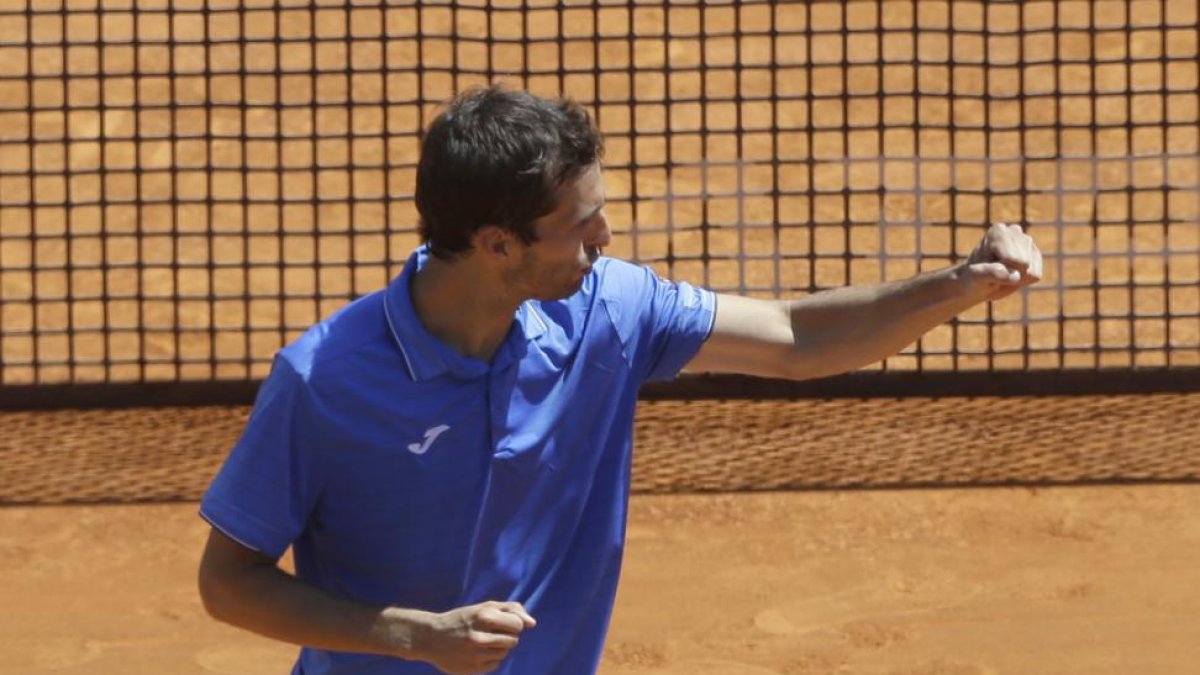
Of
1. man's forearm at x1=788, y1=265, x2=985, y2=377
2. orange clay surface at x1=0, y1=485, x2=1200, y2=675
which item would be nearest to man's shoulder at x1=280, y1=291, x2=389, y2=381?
man's forearm at x1=788, y1=265, x2=985, y2=377

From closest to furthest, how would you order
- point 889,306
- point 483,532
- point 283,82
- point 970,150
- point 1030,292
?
point 483,532
point 889,306
point 1030,292
point 970,150
point 283,82

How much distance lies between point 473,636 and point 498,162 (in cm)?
59

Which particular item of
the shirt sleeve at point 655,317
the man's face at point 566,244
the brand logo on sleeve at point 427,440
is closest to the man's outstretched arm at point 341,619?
the brand logo on sleeve at point 427,440

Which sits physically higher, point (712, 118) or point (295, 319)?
point (712, 118)

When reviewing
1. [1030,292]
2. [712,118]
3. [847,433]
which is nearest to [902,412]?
[847,433]

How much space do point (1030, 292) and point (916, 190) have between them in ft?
1.86

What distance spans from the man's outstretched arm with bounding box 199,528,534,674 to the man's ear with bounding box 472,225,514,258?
45 centimetres

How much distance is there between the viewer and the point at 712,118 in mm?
10555

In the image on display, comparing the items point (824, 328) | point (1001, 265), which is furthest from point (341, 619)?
point (1001, 265)

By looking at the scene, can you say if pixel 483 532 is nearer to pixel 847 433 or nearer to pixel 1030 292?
pixel 847 433

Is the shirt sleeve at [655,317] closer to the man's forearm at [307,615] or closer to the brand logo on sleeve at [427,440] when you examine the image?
the brand logo on sleeve at [427,440]

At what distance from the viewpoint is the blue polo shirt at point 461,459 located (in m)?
3.08

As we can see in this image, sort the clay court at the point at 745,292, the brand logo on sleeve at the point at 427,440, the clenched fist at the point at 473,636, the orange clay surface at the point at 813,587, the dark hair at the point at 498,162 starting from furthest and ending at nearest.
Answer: the clay court at the point at 745,292
the orange clay surface at the point at 813,587
the brand logo on sleeve at the point at 427,440
the dark hair at the point at 498,162
the clenched fist at the point at 473,636

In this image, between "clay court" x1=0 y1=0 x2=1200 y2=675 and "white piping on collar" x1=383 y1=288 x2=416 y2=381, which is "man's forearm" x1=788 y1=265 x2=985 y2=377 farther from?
"clay court" x1=0 y1=0 x2=1200 y2=675
